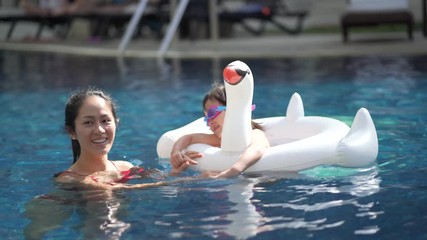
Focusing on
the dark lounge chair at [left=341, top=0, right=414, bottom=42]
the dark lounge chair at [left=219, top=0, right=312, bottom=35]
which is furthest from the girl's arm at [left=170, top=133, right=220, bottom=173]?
the dark lounge chair at [left=219, top=0, right=312, bottom=35]

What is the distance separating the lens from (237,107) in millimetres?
5250

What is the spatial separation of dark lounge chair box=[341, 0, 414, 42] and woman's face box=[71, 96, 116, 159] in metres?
9.95

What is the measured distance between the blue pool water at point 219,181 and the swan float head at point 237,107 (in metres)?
0.25

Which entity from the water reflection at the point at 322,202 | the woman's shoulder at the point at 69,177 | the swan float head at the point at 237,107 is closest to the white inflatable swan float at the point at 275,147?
the swan float head at the point at 237,107

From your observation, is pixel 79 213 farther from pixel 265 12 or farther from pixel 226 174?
pixel 265 12

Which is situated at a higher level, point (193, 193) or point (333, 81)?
point (333, 81)

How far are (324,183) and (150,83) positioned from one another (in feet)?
19.5

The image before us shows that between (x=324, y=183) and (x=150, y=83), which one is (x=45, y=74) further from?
(x=324, y=183)

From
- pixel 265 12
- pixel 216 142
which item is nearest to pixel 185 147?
pixel 216 142

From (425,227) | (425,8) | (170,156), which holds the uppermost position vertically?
(425,8)

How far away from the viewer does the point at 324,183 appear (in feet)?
16.5

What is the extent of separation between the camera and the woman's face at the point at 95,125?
4.67m

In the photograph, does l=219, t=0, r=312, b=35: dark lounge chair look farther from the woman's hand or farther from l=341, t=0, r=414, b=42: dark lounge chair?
the woman's hand

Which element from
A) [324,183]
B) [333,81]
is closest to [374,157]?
[324,183]
